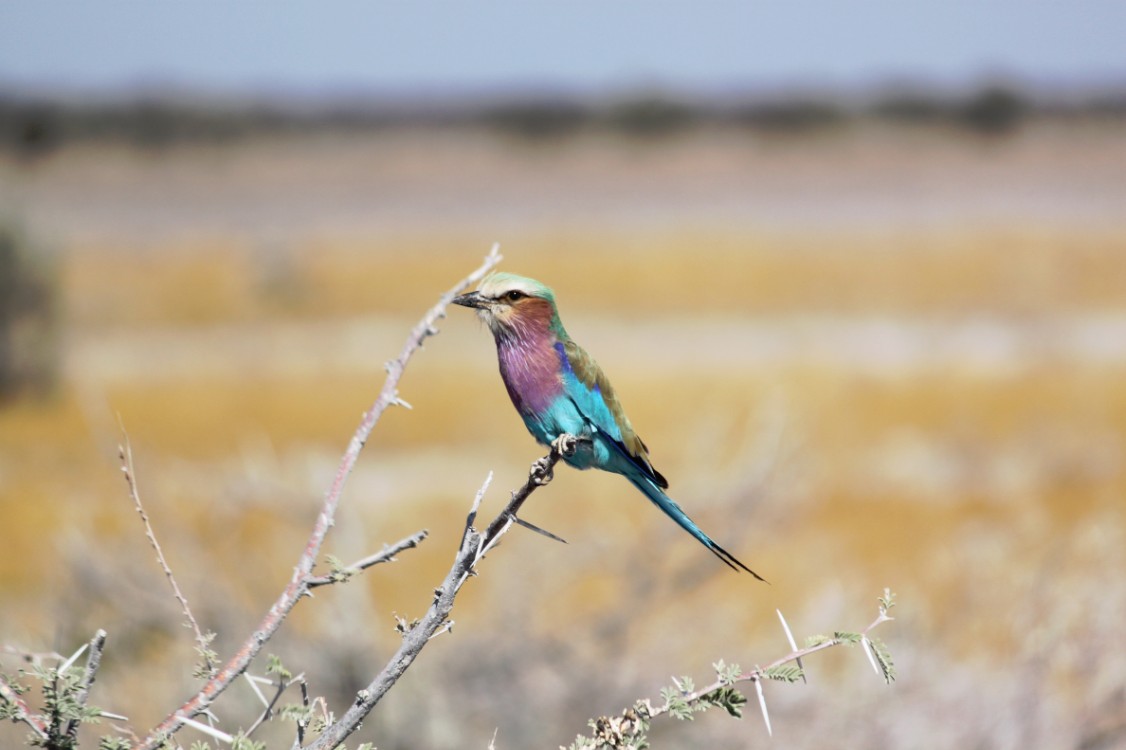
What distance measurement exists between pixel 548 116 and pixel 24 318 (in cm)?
5848

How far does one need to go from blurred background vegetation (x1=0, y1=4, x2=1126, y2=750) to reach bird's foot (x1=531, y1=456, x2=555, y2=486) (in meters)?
1.31

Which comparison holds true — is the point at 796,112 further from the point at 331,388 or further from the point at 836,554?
the point at 836,554

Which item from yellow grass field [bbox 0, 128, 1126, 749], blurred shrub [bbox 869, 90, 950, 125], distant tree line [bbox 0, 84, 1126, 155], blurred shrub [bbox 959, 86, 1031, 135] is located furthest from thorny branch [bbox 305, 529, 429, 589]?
blurred shrub [bbox 869, 90, 950, 125]

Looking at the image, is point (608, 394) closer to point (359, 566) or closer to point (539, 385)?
point (539, 385)

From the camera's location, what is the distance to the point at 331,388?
18719 mm

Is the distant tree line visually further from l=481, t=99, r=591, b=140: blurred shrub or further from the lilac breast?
the lilac breast

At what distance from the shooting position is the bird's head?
7.20 ft

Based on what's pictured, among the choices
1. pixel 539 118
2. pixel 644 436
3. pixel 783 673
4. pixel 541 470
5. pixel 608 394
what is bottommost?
pixel 783 673

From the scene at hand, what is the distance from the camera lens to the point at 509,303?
2.21 metres

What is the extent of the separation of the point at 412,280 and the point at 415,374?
9710 mm

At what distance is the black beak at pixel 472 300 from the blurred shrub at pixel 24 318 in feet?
61.5

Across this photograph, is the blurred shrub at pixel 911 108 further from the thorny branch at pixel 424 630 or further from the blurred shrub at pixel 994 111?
the thorny branch at pixel 424 630

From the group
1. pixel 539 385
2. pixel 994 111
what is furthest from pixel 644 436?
pixel 994 111

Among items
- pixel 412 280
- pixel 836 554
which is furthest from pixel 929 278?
pixel 836 554
